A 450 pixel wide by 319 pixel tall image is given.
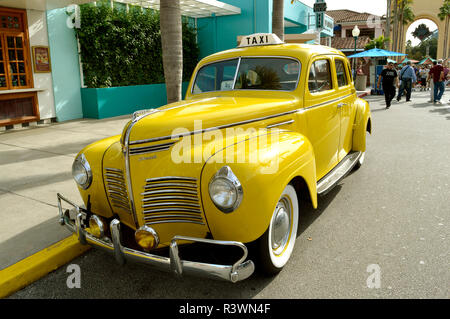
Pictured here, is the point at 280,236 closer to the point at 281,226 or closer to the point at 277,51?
the point at 281,226

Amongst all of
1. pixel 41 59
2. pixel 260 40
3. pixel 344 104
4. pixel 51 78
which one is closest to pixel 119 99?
pixel 51 78

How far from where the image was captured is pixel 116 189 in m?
3.05

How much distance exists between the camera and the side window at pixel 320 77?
416cm

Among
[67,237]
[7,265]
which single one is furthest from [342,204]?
[7,265]

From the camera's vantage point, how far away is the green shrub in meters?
11.1

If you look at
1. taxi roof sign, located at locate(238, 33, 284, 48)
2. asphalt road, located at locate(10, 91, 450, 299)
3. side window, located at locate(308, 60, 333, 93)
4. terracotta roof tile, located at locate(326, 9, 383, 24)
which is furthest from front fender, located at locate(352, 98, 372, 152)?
terracotta roof tile, located at locate(326, 9, 383, 24)

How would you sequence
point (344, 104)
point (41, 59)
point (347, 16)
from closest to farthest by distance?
1. point (344, 104)
2. point (41, 59)
3. point (347, 16)

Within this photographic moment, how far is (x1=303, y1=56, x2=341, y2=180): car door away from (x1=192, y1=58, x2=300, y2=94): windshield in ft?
0.66

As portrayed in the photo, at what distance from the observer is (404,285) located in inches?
112

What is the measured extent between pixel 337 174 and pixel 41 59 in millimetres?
8996

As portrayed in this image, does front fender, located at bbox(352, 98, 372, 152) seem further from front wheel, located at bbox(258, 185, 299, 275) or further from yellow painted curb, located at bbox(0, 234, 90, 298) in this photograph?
yellow painted curb, located at bbox(0, 234, 90, 298)

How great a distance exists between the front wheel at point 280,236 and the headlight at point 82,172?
155 cm

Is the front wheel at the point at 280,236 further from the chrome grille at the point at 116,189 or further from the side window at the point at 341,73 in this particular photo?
the side window at the point at 341,73

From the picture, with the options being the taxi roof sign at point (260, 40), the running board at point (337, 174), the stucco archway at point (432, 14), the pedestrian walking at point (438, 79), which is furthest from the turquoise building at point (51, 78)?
the stucco archway at point (432, 14)
